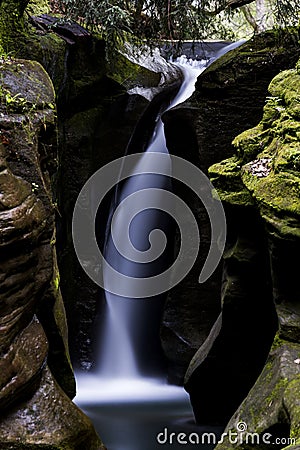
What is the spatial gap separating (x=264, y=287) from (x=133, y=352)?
4781mm

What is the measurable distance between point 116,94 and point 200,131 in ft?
5.99

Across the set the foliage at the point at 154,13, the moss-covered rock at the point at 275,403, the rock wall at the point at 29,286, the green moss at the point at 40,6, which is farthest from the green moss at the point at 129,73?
the moss-covered rock at the point at 275,403

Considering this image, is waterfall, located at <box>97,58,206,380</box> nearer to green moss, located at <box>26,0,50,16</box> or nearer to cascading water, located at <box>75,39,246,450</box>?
cascading water, located at <box>75,39,246,450</box>

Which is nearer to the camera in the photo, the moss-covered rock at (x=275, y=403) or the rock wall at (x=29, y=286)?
the moss-covered rock at (x=275, y=403)

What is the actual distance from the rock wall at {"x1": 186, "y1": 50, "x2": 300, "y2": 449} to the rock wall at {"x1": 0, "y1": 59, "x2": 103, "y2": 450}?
1.52 m

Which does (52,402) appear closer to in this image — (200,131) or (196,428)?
(196,428)

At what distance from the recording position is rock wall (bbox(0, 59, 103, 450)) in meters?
4.33

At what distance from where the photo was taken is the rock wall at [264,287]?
395cm

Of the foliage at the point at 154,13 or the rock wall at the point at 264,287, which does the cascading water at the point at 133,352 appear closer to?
the rock wall at the point at 264,287

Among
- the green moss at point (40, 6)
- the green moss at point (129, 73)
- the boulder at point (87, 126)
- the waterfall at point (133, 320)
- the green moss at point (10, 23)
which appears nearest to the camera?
the green moss at point (10, 23)

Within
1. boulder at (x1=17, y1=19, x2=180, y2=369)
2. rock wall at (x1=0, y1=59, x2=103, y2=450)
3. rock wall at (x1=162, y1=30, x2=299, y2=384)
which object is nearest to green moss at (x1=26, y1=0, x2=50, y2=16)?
boulder at (x1=17, y1=19, x2=180, y2=369)

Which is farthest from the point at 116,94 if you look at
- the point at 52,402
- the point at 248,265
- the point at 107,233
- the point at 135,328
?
the point at 52,402

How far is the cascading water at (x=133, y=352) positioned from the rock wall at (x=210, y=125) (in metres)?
0.59

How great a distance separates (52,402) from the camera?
4.68 m
